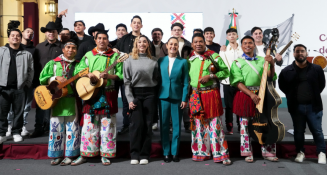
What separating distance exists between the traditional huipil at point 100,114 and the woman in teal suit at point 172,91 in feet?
1.72

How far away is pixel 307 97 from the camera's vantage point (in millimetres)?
3227

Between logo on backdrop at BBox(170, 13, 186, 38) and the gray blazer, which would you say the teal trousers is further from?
logo on backdrop at BBox(170, 13, 186, 38)

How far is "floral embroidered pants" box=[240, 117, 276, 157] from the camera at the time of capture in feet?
10.6

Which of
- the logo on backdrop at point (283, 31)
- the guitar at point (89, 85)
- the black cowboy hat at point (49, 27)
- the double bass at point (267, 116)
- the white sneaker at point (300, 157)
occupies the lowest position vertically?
the white sneaker at point (300, 157)

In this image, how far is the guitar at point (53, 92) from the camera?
3027 mm

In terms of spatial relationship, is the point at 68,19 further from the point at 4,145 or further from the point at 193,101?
the point at 193,101

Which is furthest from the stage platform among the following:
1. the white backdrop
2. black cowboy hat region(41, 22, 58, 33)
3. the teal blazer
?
the white backdrop

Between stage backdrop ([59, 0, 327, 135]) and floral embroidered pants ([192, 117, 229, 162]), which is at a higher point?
stage backdrop ([59, 0, 327, 135])

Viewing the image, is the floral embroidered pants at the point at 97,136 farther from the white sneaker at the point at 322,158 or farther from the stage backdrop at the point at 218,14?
the stage backdrop at the point at 218,14

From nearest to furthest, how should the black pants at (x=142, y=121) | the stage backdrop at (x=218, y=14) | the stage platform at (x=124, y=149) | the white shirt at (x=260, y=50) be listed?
the black pants at (x=142, y=121), the stage platform at (x=124, y=149), the white shirt at (x=260, y=50), the stage backdrop at (x=218, y=14)

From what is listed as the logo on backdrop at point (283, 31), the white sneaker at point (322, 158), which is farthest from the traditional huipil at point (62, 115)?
the logo on backdrop at point (283, 31)

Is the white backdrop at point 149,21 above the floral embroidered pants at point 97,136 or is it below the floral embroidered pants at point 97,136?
above

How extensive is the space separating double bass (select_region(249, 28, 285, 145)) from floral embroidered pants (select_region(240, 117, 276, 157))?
8 centimetres

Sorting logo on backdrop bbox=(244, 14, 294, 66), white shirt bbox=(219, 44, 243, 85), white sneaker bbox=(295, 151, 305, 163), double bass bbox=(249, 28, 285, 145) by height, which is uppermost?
logo on backdrop bbox=(244, 14, 294, 66)
